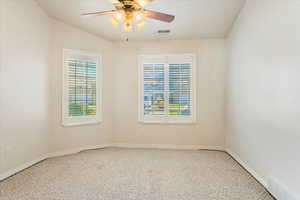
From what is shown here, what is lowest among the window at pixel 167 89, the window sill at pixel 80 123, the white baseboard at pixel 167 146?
the white baseboard at pixel 167 146

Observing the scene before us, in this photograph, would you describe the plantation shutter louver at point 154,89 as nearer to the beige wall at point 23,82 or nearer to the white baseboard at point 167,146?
the white baseboard at point 167,146

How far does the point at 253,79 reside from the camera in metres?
3.34

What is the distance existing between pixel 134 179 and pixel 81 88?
2.59m

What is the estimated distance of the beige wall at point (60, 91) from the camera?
449 cm

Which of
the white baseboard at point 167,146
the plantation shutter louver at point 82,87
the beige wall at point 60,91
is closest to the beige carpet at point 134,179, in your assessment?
the beige wall at point 60,91

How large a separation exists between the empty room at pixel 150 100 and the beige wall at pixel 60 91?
0.02m

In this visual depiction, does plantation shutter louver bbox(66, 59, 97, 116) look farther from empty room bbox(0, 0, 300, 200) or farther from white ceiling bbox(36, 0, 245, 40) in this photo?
white ceiling bbox(36, 0, 245, 40)

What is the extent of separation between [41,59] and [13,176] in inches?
84.0

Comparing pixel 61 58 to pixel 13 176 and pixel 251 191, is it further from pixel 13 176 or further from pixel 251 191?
pixel 251 191

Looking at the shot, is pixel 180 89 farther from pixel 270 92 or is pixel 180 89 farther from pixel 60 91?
pixel 60 91

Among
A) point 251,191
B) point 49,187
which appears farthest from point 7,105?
point 251,191

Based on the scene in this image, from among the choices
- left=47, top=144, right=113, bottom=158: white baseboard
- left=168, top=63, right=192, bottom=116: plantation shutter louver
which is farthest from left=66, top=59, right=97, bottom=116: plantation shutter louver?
left=168, top=63, right=192, bottom=116: plantation shutter louver

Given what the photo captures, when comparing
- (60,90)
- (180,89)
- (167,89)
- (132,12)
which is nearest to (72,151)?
(60,90)

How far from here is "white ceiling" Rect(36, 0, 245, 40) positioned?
373 cm
